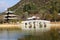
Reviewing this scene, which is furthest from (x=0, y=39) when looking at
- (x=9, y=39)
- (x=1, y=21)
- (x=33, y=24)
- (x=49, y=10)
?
(x=49, y=10)

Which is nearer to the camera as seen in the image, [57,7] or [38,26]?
[38,26]

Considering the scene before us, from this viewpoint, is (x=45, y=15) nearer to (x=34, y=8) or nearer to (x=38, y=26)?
(x=34, y=8)

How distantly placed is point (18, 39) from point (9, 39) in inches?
42.8

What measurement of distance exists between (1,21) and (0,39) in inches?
1216

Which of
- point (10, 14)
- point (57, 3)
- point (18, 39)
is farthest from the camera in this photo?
point (10, 14)

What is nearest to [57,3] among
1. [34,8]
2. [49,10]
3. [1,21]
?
[49,10]

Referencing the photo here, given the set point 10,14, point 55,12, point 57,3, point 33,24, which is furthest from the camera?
point 10,14

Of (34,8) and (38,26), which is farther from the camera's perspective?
(34,8)

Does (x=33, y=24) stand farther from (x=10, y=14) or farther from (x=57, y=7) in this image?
(x=10, y=14)

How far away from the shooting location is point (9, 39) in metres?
21.3

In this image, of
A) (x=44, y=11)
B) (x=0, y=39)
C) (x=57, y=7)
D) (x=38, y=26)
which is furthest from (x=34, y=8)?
(x=0, y=39)

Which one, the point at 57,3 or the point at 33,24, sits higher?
the point at 57,3

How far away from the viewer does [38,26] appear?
127 feet

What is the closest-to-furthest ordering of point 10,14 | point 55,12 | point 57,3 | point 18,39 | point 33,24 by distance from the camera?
1. point 18,39
2. point 33,24
3. point 55,12
4. point 57,3
5. point 10,14
